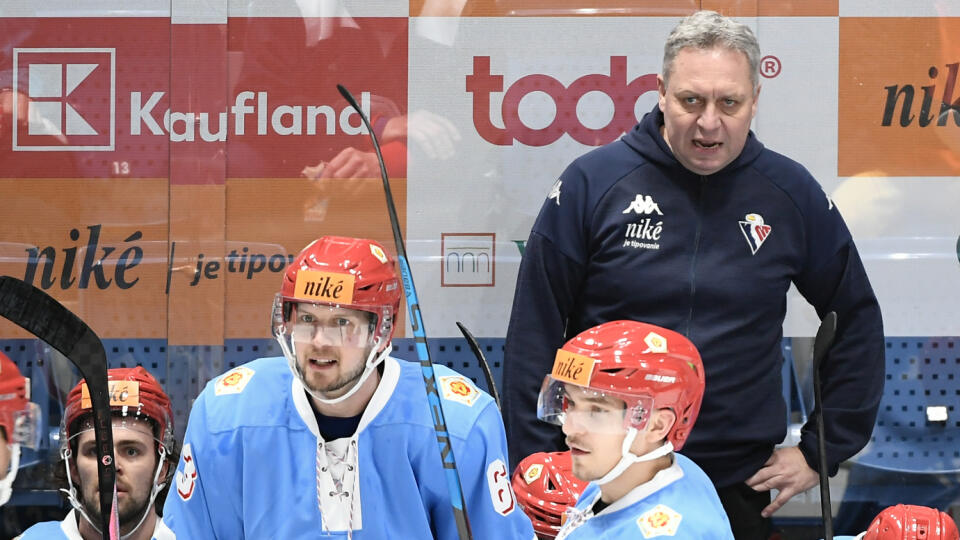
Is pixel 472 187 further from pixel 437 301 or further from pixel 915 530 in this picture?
pixel 915 530

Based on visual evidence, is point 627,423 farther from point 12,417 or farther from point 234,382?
point 12,417

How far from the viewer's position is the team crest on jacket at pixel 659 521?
248cm

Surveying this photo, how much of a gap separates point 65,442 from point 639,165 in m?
1.67

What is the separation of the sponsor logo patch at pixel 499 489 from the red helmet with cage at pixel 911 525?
4.74ft

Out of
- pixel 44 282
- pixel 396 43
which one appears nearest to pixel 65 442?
pixel 44 282

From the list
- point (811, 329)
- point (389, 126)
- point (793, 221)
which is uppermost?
point (389, 126)

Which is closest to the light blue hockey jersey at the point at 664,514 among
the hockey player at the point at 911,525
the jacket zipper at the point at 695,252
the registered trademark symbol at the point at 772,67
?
the jacket zipper at the point at 695,252

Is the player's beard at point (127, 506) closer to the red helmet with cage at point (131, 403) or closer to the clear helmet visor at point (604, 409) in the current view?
the red helmet with cage at point (131, 403)

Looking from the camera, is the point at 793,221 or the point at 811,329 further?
the point at 811,329

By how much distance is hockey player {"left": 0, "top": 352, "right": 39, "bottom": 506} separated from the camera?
6.02ft

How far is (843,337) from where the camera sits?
3451mm

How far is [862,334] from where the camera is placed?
11.3ft

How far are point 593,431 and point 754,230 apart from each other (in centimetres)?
93

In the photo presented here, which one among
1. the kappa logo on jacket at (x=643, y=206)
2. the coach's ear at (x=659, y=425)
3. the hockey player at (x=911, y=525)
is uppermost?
the kappa logo on jacket at (x=643, y=206)
